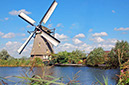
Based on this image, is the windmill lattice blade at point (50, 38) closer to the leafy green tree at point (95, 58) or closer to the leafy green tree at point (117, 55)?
the leafy green tree at point (95, 58)

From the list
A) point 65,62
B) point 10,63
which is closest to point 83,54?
point 65,62

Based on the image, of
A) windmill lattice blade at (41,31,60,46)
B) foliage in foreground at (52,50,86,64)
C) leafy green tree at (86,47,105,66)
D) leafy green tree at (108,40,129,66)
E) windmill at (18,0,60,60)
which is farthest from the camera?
foliage in foreground at (52,50,86,64)

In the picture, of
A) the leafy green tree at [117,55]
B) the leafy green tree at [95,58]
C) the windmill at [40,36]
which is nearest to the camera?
the leafy green tree at [117,55]

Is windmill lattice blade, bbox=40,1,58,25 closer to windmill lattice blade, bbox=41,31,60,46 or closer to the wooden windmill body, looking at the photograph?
the wooden windmill body

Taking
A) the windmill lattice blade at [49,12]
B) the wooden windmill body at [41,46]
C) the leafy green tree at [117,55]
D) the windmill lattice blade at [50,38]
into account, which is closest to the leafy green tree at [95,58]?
the wooden windmill body at [41,46]

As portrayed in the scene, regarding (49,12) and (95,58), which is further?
(95,58)

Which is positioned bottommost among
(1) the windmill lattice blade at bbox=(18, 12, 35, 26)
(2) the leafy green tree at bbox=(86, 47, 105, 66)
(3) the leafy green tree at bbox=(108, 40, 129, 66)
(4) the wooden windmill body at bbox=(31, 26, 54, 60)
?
(3) the leafy green tree at bbox=(108, 40, 129, 66)

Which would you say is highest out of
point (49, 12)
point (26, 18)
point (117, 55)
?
point (49, 12)

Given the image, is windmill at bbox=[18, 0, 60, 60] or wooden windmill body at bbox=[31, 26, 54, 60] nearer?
windmill at bbox=[18, 0, 60, 60]

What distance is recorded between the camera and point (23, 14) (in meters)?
25.0

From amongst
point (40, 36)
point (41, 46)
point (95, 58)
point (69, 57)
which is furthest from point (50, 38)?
point (95, 58)

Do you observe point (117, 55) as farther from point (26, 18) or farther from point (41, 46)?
point (41, 46)

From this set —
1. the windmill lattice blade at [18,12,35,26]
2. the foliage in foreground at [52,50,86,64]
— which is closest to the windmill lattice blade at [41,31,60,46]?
the windmill lattice blade at [18,12,35,26]

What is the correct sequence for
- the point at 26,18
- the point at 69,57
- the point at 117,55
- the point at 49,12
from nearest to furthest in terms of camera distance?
1. the point at 117,55
2. the point at 26,18
3. the point at 49,12
4. the point at 69,57
